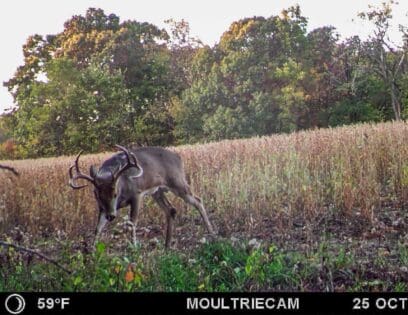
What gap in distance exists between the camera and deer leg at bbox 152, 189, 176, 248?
4207 mm

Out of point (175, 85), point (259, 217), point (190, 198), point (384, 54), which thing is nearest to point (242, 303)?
point (259, 217)

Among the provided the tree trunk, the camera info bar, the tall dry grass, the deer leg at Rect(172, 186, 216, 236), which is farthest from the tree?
the camera info bar

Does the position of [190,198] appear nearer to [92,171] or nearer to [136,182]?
[136,182]

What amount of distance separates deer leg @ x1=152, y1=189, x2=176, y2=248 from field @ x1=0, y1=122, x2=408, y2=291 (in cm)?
6

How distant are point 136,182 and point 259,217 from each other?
825mm

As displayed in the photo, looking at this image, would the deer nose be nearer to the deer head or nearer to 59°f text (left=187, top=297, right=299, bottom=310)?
the deer head

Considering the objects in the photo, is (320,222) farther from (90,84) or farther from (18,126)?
(18,126)

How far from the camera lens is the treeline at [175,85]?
3.57 m

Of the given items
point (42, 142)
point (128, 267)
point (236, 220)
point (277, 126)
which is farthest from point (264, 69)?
point (128, 267)

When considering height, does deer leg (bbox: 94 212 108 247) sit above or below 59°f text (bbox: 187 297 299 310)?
above

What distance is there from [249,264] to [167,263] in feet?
1.56

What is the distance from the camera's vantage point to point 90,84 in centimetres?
364

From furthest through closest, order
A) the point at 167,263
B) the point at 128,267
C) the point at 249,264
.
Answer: the point at 167,263 < the point at 249,264 < the point at 128,267

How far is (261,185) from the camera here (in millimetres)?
4023
